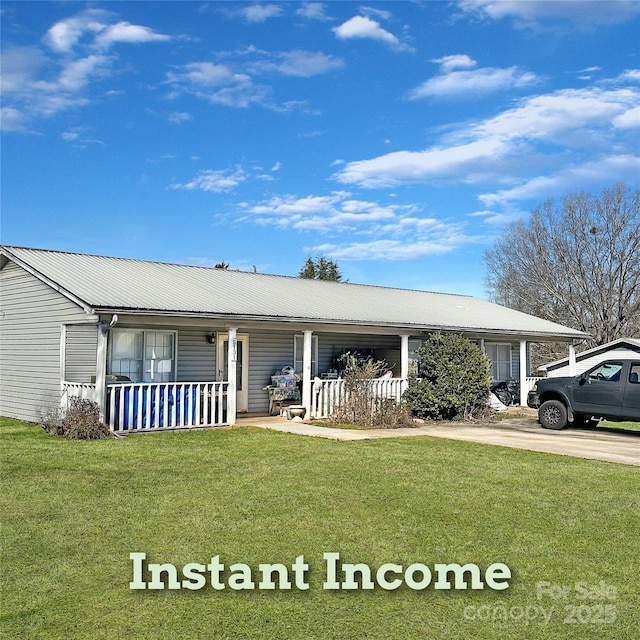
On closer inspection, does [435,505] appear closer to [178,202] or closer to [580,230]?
[178,202]

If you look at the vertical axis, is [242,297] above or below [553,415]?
above

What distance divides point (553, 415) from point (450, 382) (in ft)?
8.94

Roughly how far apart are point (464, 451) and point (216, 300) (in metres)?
7.47

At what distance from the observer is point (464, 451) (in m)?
11.7

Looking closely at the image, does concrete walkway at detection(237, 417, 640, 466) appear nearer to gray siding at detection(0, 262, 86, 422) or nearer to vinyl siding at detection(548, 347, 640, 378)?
gray siding at detection(0, 262, 86, 422)

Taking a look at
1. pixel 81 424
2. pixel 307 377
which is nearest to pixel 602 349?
pixel 307 377

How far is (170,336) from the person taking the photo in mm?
16828

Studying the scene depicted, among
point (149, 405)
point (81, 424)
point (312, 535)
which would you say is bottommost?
point (312, 535)

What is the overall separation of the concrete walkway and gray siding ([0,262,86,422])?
4.75 m

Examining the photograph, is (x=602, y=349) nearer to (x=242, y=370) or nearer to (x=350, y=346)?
(x=350, y=346)

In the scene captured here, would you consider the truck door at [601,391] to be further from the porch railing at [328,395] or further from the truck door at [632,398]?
the porch railing at [328,395]

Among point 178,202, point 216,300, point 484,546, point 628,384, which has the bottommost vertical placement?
point 484,546

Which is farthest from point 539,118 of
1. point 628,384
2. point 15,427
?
point 15,427

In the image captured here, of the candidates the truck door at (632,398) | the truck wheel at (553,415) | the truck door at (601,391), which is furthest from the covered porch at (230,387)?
the truck door at (632,398)
